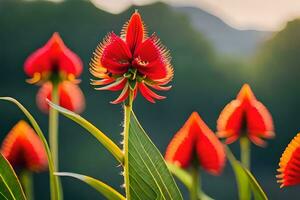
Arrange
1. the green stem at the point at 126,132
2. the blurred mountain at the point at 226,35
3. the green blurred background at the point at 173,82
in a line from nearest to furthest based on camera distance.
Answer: the green stem at the point at 126,132, the blurred mountain at the point at 226,35, the green blurred background at the point at 173,82

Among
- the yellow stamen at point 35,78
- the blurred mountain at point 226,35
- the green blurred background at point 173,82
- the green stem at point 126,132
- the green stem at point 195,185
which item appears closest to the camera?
the green stem at point 126,132

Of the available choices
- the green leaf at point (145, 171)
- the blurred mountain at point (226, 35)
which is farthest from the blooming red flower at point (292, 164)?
the blurred mountain at point (226, 35)

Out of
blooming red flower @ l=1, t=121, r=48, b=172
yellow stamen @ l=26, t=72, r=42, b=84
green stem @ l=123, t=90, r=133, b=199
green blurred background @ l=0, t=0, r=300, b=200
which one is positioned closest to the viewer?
green stem @ l=123, t=90, r=133, b=199

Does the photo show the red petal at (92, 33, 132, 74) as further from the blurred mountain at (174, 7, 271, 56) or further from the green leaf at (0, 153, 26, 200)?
the blurred mountain at (174, 7, 271, 56)

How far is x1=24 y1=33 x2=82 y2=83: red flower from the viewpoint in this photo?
30.7 inches

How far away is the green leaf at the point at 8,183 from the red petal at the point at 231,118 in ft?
0.68

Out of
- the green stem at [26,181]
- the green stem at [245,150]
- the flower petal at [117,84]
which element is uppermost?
the flower petal at [117,84]

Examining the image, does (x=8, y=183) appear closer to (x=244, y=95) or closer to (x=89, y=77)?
(x=244, y=95)

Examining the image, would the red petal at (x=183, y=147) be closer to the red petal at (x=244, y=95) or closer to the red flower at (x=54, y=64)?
the red petal at (x=244, y=95)

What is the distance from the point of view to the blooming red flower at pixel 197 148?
602mm

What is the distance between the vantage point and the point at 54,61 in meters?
0.80

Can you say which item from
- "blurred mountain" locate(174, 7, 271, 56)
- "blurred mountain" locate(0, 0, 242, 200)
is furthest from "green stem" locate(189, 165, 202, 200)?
"blurred mountain" locate(0, 0, 242, 200)

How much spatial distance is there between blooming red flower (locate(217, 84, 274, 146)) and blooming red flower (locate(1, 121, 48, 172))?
195mm

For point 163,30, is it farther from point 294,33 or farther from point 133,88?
point 133,88
